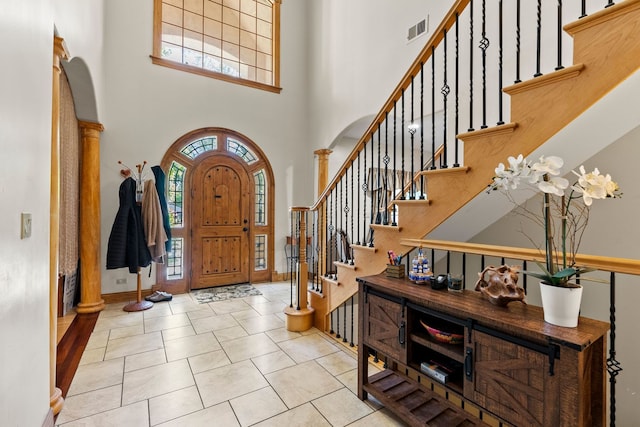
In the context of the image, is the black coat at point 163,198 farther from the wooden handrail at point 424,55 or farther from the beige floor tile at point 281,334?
the wooden handrail at point 424,55

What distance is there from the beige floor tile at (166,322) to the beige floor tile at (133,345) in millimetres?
178

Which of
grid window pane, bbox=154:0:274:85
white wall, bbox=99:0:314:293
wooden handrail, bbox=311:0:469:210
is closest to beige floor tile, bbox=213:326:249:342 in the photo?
white wall, bbox=99:0:314:293

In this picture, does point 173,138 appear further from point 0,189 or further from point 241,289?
point 0,189

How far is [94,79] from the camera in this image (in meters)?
3.38

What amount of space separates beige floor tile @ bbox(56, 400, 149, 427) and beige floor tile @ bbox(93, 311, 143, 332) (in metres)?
1.64

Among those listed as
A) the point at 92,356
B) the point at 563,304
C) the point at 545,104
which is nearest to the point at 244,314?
the point at 92,356

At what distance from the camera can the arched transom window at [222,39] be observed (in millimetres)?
4906

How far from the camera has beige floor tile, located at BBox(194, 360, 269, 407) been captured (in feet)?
7.13

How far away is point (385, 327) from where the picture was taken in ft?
6.59

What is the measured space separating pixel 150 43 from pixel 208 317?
4.09 m

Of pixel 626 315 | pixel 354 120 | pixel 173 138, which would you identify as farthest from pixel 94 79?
pixel 626 315

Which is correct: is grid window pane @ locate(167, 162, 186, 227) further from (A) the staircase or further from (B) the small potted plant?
(B) the small potted plant

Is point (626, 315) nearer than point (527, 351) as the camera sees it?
No

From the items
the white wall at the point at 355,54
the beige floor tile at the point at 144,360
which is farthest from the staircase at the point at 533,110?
the beige floor tile at the point at 144,360
